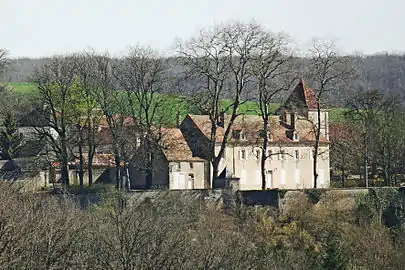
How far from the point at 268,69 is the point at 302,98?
914 cm

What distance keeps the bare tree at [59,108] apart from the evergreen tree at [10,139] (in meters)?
4.29

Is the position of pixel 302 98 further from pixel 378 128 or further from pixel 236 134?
pixel 236 134

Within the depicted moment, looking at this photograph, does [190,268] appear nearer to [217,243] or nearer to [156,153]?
[217,243]

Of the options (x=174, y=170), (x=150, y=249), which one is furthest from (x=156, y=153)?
(x=150, y=249)

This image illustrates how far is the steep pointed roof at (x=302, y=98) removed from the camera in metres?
57.5

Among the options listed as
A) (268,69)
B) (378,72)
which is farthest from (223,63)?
(378,72)

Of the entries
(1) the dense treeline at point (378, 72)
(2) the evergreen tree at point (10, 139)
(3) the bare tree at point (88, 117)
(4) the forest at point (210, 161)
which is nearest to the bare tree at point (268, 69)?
(4) the forest at point (210, 161)

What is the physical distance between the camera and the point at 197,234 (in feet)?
139

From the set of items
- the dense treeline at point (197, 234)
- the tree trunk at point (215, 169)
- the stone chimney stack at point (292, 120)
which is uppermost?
the stone chimney stack at point (292, 120)

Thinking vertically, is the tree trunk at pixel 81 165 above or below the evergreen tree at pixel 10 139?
below

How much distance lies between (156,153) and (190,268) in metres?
20.5

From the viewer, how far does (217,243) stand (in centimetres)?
3900

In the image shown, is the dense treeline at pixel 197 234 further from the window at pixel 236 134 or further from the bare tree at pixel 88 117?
the window at pixel 236 134

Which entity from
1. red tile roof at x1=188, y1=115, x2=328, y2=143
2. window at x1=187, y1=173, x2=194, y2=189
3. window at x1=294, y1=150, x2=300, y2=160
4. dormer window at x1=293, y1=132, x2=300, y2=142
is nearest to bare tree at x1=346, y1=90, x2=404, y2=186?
red tile roof at x1=188, y1=115, x2=328, y2=143
